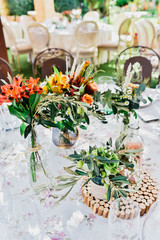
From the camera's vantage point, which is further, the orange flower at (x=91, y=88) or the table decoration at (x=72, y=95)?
the orange flower at (x=91, y=88)

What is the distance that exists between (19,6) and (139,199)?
330 inches

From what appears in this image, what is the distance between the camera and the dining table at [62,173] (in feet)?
2.79

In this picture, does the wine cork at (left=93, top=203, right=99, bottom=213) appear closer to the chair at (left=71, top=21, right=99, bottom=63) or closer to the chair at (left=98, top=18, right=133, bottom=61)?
the chair at (left=71, top=21, right=99, bottom=63)

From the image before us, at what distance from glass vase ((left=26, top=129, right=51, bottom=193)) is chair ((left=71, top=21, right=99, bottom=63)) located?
350 centimetres

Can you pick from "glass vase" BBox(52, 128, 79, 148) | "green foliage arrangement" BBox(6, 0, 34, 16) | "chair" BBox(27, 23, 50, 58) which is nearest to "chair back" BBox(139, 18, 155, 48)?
"chair" BBox(27, 23, 50, 58)

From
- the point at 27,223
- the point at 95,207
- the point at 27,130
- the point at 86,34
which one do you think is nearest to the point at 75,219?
the point at 95,207

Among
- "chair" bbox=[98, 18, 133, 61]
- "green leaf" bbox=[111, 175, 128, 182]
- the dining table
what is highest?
"green leaf" bbox=[111, 175, 128, 182]

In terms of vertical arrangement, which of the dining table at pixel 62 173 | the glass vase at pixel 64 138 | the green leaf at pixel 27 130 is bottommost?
the dining table at pixel 62 173

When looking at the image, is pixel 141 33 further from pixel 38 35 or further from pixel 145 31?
pixel 38 35

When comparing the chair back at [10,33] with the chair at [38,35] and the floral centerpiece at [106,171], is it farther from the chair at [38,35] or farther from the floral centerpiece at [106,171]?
the floral centerpiece at [106,171]

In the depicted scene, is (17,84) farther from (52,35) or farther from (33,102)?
(52,35)

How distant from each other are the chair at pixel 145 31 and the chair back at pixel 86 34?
737mm

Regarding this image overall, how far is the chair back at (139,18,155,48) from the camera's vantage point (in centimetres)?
413

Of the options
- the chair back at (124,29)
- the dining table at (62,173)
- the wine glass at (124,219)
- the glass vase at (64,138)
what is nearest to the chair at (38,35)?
the chair back at (124,29)
